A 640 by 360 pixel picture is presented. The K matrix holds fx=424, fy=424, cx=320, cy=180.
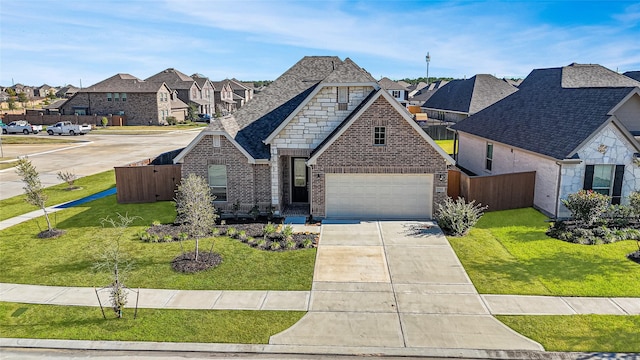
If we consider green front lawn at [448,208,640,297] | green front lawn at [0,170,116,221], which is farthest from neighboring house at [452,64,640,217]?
green front lawn at [0,170,116,221]

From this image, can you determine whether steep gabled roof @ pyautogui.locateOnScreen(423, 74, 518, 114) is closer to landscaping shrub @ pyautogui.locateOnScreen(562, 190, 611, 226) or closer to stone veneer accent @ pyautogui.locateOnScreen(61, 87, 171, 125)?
landscaping shrub @ pyautogui.locateOnScreen(562, 190, 611, 226)

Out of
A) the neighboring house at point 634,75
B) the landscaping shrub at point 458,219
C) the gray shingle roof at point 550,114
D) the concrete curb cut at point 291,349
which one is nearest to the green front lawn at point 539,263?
the landscaping shrub at point 458,219

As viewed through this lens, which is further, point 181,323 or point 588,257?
point 588,257

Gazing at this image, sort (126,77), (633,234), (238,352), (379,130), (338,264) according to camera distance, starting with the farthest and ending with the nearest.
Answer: (126,77), (379,130), (633,234), (338,264), (238,352)

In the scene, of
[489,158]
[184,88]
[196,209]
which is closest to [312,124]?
[196,209]

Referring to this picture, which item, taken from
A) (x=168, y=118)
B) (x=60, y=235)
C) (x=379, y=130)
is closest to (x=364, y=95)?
(x=379, y=130)

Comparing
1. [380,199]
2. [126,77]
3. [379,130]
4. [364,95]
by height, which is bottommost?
[380,199]

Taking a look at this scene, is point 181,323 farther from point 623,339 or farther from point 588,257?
point 588,257

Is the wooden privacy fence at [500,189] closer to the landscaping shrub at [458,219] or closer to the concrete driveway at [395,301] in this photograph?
the landscaping shrub at [458,219]
